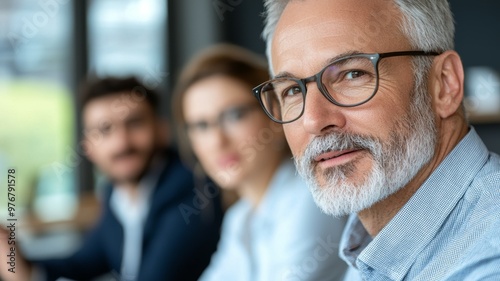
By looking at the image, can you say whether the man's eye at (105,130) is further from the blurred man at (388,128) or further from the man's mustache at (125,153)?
the blurred man at (388,128)

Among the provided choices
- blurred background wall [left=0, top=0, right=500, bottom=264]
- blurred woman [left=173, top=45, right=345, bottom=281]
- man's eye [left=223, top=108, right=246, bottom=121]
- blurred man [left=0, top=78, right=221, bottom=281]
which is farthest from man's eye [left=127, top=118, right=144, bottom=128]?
blurred background wall [left=0, top=0, right=500, bottom=264]

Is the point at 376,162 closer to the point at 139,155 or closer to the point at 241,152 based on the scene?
the point at 241,152

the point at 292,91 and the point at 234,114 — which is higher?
the point at 292,91

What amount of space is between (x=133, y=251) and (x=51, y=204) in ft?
3.92

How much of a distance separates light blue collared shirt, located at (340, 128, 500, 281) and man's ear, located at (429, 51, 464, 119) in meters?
0.03

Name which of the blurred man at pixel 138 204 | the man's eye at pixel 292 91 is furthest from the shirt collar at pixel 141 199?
the man's eye at pixel 292 91

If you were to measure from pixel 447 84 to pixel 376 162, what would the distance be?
10 centimetres

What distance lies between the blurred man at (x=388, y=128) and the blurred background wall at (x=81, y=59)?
154cm

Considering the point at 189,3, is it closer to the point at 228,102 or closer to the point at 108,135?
the point at 108,135

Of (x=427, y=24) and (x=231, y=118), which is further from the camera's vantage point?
(x=231, y=118)

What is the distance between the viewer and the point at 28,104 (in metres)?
2.45

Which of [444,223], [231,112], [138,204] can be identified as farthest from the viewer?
[138,204]

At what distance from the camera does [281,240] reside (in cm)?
80

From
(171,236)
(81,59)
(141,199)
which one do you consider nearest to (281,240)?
(171,236)
